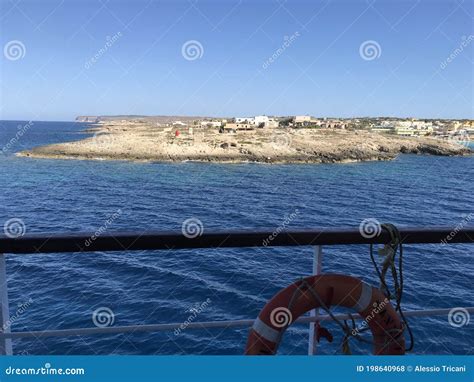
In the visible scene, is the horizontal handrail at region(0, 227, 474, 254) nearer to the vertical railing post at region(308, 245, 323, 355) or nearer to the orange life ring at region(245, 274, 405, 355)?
the vertical railing post at region(308, 245, 323, 355)

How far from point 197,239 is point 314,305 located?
65 cm

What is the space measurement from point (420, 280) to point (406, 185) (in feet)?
108

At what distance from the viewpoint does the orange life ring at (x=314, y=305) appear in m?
1.73

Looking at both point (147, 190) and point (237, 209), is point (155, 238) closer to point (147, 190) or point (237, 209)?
point (237, 209)

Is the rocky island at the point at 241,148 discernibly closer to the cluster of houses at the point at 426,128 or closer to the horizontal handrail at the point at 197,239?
the cluster of houses at the point at 426,128

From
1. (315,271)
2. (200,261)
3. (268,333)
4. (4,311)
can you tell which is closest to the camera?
(268,333)

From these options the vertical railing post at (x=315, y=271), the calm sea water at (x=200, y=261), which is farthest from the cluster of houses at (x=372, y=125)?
the vertical railing post at (x=315, y=271)

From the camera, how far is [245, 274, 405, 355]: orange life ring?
1730 mm

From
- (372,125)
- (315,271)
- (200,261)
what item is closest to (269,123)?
(372,125)

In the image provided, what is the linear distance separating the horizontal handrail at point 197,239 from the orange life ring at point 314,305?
254mm

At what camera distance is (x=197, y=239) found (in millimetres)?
1898

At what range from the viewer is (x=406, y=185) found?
47.2 m

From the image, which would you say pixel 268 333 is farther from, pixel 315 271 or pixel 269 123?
pixel 269 123

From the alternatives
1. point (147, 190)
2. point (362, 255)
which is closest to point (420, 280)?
point (362, 255)
